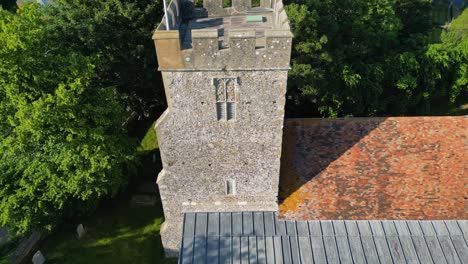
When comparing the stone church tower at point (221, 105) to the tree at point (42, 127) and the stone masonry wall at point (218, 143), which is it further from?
the tree at point (42, 127)

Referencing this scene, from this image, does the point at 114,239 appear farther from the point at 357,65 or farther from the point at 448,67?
the point at 448,67

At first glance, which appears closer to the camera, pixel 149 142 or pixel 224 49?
pixel 224 49

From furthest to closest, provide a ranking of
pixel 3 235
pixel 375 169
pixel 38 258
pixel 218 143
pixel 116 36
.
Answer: pixel 116 36, pixel 3 235, pixel 38 258, pixel 375 169, pixel 218 143

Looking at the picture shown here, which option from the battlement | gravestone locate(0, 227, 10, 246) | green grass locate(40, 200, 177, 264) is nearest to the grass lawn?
green grass locate(40, 200, 177, 264)

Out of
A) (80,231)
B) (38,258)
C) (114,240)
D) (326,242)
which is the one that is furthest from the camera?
(80,231)

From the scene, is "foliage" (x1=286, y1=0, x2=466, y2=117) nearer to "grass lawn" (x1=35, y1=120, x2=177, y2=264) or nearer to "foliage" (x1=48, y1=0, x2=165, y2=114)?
"foliage" (x1=48, y1=0, x2=165, y2=114)

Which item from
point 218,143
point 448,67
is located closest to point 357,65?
point 448,67
